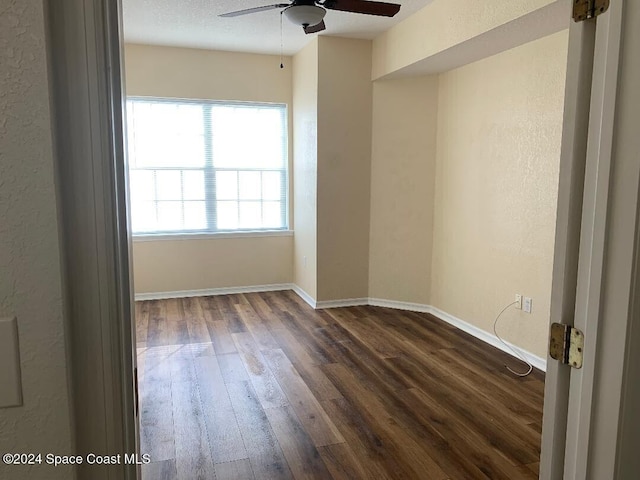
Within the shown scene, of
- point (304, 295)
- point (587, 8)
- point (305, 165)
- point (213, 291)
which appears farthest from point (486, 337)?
point (587, 8)

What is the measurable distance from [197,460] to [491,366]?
2.24 m

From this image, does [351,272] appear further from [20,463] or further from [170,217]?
[20,463]

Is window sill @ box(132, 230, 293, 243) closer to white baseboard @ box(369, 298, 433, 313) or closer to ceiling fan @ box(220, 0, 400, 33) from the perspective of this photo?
white baseboard @ box(369, 298, 433, 313)

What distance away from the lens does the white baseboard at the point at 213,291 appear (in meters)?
5.29

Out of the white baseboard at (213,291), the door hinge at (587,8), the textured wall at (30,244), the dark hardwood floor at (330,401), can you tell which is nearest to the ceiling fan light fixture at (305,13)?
the door hinge at (587,8)

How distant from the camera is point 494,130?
12.7 ft

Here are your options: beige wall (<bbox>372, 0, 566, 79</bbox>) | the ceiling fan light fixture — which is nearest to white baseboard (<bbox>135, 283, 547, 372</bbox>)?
beige wall (<bbox>372, 0, 566, 79</bbox>)

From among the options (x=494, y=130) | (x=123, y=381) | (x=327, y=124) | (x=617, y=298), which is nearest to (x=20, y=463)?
(x=123, y=381)

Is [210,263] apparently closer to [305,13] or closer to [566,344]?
[305,13]

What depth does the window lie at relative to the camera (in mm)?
5113

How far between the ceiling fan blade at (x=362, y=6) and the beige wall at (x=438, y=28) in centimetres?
60

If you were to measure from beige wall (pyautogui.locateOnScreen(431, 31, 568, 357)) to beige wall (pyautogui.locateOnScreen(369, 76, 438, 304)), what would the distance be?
112 mm

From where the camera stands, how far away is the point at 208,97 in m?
5.19

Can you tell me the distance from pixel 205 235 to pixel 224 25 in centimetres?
→ 227
